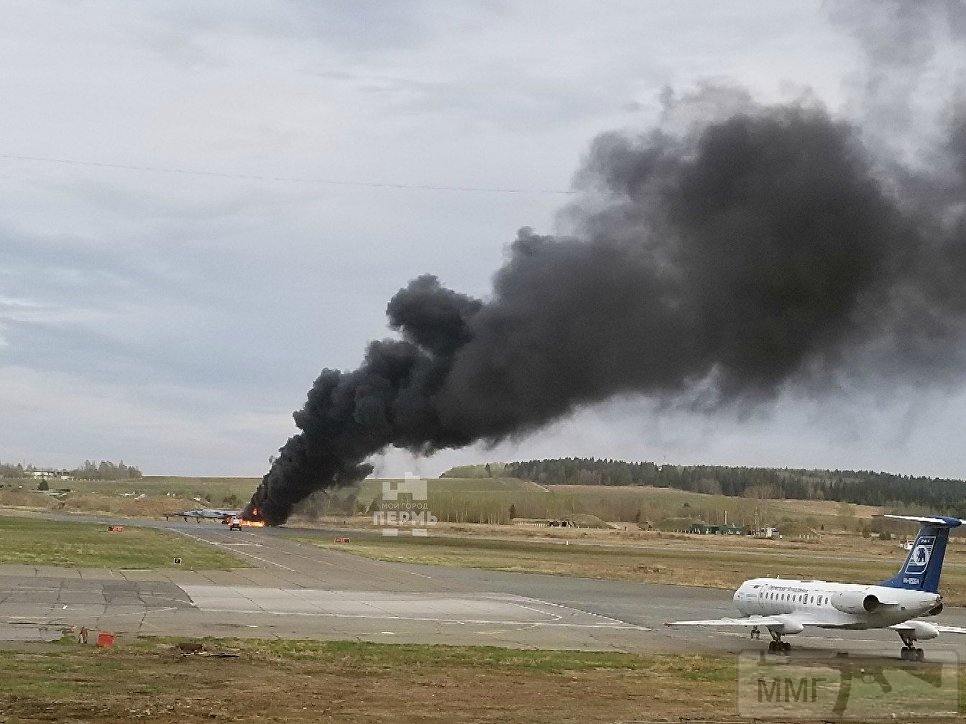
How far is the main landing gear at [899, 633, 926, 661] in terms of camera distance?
51938 millimetres

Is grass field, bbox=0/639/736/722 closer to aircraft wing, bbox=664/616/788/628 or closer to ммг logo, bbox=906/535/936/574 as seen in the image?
aircraft wing, bbox=664/616/788/628

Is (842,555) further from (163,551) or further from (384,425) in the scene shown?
(163,551)

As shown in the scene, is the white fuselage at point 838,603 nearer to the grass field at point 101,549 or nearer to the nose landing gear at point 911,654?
the nose landing gear at point 911,654

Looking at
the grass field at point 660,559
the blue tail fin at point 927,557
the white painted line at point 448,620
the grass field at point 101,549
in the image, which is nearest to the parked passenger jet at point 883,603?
the blue tail fin at point 927,557

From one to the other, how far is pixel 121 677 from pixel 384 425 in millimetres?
88831

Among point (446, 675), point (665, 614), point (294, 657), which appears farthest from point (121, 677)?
point (665, 614)

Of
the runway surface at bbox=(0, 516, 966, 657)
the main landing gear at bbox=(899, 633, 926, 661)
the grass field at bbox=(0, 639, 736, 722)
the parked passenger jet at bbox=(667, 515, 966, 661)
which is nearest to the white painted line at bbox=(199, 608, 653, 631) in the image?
the runway surface at bbox=(0, 516, 966, 657)

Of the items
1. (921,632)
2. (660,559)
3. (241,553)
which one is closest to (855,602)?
(921,632)

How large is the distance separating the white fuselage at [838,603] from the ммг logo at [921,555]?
4.00 ft

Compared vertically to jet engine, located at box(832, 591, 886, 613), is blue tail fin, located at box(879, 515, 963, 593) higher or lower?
higher

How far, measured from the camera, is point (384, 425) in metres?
125

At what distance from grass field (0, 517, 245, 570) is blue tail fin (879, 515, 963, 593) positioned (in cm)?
5200

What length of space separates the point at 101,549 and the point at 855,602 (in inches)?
2760

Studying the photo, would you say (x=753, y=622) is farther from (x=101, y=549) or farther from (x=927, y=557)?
(x=101, y=549)
